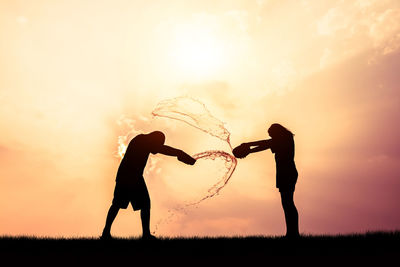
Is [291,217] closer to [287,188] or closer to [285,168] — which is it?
[287,188]

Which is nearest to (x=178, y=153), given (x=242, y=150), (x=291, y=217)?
(x=242, y=150)

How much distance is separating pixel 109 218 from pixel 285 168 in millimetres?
4734

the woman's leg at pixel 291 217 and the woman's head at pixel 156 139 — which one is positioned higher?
the woman's head at pixel 156 139

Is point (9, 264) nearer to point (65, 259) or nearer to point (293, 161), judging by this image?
point (65, 259)

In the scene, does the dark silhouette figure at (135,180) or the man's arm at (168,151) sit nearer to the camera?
the dark silhouette figure at (135,180)

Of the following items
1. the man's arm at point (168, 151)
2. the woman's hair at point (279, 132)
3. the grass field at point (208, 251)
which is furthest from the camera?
the man's arm at point (168, 151)

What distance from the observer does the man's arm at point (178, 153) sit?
12195 mm

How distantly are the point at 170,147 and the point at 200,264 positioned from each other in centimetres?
553

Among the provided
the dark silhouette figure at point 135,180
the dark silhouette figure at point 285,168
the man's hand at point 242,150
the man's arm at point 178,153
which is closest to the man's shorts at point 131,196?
the dark silhouette figure at point 135,180

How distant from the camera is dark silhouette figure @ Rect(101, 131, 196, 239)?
11.4 meters

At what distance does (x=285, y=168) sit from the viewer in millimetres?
11516

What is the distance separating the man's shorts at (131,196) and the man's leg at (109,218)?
0.11m

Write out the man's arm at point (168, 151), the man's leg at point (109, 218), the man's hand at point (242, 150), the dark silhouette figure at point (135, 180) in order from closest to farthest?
the man's leg at point (109, 218) < the dark silhouette figure at point (135, 180) < the man's arm at point (168, 151) < the man's hand at point (242, 150)

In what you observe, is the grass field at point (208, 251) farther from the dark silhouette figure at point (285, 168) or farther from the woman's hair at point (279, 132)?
the woman's hair at point (279, 132)
